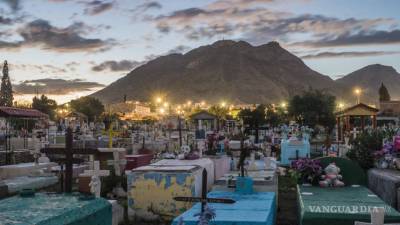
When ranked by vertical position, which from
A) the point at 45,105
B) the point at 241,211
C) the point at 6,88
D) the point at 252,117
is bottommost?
the point at 241,211

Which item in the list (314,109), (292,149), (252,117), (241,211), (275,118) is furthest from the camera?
(275,118)

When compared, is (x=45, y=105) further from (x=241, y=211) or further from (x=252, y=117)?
(x=241, y=211)

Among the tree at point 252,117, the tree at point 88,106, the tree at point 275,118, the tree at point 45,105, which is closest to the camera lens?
the tree at point 252,117

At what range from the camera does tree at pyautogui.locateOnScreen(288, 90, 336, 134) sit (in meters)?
57.3

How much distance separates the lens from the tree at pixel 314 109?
57.3 metres

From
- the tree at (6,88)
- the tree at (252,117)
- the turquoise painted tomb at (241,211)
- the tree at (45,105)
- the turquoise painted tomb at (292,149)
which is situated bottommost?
the turquoise painted tomb at (241,211)

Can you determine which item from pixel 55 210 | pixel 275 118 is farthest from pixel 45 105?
pixel 55 210

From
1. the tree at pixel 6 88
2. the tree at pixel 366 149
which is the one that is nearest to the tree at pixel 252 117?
the tree at pixel 366 149

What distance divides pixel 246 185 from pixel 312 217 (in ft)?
10.0

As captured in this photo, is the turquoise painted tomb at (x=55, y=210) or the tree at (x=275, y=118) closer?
the turquoise painted tomb at (x=55, y=210)

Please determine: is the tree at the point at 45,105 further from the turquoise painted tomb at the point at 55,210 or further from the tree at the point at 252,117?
the turquoise painted tomb at the point at 55,210

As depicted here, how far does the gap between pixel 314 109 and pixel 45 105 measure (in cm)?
5102

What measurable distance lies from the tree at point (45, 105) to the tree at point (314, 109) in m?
44.4

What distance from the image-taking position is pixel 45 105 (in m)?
92.0
